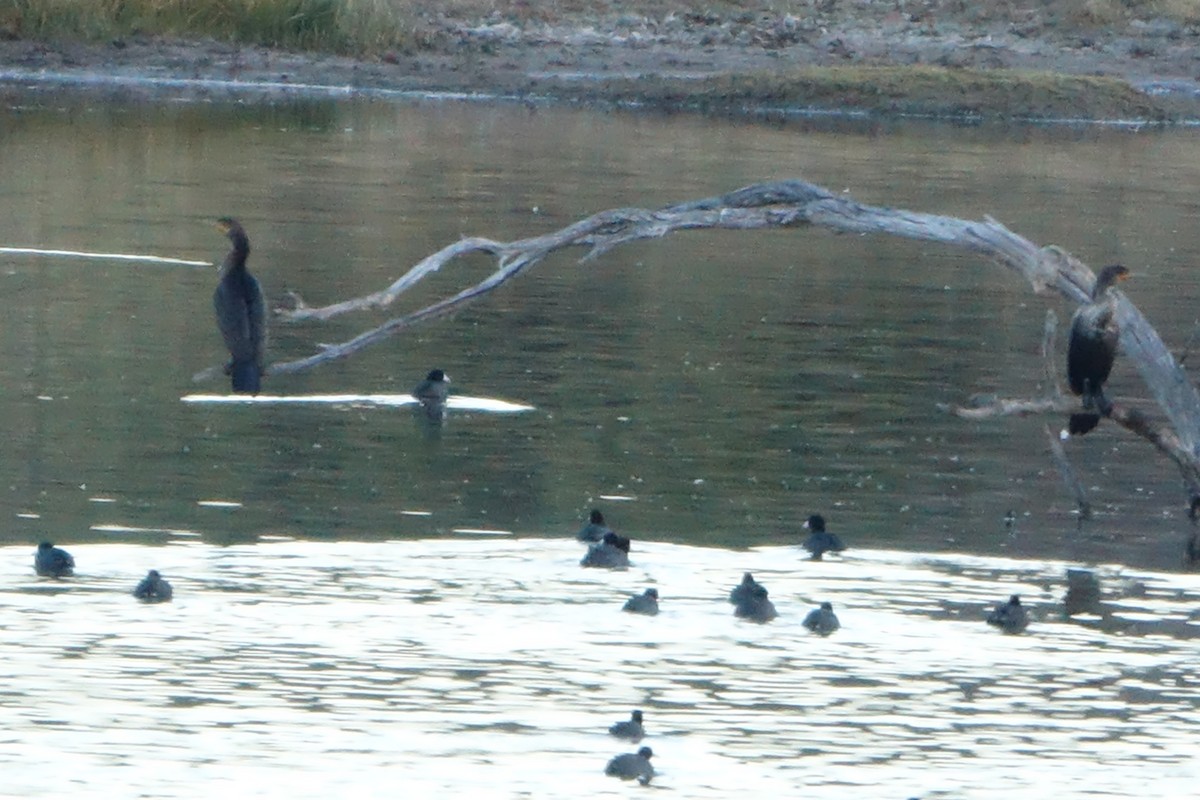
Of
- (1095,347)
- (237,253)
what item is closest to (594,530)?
(1095,347)

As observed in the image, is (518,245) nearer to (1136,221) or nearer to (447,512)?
(447,512)

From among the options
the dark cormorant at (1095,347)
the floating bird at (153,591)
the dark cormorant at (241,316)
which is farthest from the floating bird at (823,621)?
the dark cormorant at (241,316)

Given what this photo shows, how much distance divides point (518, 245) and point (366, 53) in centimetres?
2351

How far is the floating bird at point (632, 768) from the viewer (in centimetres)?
780

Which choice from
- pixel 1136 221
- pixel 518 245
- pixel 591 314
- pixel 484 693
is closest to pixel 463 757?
pixel 484 693

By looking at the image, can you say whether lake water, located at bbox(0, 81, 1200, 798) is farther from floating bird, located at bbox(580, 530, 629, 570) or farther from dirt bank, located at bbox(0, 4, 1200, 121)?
dirt bank, located at bbox(0, 4, 1200, 121)

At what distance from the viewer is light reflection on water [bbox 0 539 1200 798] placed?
800 centimetres

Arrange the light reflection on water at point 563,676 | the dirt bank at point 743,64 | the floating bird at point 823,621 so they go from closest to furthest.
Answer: the light reflection on water at point 563,676 → the floating bird at point 823,621 → the dirt bank at point 743,64

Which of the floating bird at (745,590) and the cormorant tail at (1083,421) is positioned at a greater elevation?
the cormorant tail at (1083,421)

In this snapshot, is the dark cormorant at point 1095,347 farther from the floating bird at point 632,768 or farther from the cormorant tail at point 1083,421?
the floating bird at point 632,768

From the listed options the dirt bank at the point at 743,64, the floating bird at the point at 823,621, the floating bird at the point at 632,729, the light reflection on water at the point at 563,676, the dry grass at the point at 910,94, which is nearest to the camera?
the light reflection on water at the point at 563,676

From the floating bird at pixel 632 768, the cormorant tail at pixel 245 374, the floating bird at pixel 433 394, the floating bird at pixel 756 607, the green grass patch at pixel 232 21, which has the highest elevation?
the green grass patch at pixel 232 21

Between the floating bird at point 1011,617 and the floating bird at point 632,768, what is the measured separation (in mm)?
2094

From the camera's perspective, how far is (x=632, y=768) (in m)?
7.80
